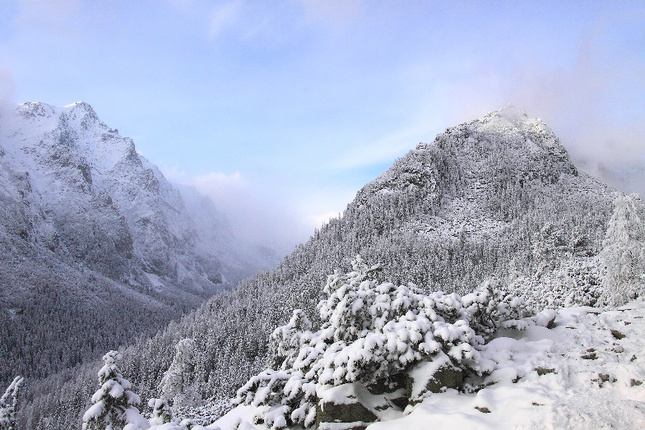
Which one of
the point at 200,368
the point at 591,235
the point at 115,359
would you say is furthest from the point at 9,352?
the point at 591,235

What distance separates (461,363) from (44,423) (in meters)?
109

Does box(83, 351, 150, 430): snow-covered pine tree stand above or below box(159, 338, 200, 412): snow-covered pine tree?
above

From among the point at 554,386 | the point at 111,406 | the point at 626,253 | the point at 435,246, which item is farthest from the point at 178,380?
the point at 435,246

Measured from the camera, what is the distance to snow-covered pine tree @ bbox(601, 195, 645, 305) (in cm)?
2421

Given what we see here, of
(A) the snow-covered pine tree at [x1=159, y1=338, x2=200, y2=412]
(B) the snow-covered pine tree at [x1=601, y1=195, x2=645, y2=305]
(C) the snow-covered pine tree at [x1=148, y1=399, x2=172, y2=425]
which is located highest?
(B) the snow-covered pine tree at [x1=601, y1=195, x2=645, y2=305]

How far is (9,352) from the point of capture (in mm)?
165875

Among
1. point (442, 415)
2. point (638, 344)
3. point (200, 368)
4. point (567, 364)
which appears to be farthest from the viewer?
point (200, 368)

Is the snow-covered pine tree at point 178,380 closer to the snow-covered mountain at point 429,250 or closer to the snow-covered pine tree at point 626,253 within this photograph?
the snow-covered mountain at point 429,250

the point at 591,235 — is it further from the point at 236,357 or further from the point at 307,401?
the point at 307,401

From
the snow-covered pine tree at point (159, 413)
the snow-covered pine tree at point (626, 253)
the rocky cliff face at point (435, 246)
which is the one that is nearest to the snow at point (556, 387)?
the snow-covered pine tree at point (159, 413)

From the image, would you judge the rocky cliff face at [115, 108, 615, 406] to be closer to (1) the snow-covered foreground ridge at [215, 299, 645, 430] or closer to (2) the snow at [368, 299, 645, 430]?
(1) the snow-covered foreground ridge at [215, 299, 645, 430]

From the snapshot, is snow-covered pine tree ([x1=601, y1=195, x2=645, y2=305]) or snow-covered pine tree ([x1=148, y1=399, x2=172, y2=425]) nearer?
snow-covered pine tree ([x1=148, y1=399, x2=172, y2=425])

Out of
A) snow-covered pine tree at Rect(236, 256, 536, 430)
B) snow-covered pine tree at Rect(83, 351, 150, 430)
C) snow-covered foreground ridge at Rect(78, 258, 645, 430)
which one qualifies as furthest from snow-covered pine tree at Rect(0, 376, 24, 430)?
snow-covered pine tree at Rect(236, 256, 536, 430)

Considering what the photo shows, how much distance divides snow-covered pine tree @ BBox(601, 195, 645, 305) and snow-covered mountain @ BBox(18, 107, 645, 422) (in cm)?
37
